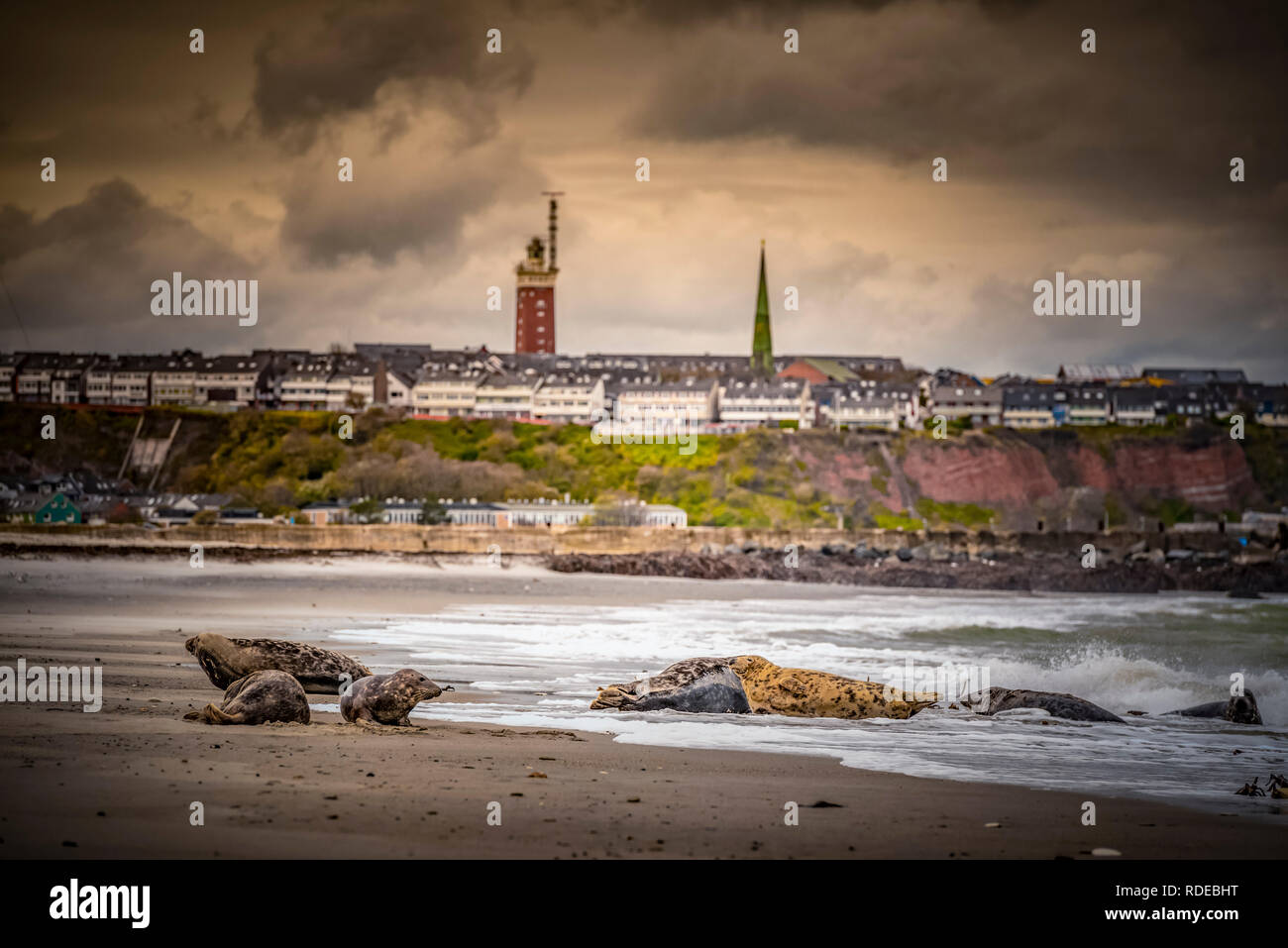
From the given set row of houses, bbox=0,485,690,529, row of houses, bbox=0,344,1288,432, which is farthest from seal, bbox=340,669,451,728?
row of houses, bbox=0,344,1288,432

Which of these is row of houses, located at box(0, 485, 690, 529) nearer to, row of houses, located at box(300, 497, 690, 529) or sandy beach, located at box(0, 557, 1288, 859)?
row of houses, located at box(300, 497, 690, 529)

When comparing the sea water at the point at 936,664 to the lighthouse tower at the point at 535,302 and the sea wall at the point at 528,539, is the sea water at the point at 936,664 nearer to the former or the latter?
the sea wall at the point at 528,539

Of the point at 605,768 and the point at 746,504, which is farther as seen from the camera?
the point at 746,504

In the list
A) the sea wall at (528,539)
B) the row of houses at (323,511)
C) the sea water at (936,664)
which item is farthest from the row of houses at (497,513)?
the sea water at (936,664)

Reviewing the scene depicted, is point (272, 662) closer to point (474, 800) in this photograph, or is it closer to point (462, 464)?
point (474, 800)

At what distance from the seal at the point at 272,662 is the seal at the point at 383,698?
1613mm

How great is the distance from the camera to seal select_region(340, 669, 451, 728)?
10891mm

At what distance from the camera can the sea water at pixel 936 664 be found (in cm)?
1051

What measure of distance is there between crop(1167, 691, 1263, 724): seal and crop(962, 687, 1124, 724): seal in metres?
1.32

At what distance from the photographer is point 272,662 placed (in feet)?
42.3

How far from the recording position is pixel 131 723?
9.96 metres
